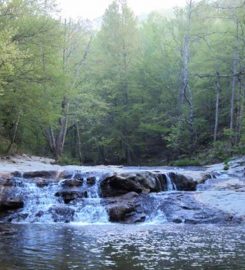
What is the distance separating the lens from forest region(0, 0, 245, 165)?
2211cm

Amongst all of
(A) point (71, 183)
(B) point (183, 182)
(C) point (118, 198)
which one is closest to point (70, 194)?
(A) point (71, 183)

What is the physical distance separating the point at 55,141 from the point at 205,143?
981 cm

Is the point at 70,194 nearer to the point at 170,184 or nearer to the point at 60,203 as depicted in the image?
the point at 60,203

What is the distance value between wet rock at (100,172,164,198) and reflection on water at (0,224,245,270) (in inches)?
140

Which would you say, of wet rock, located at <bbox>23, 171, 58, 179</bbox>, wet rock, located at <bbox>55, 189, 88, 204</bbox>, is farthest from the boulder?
wet rock, located at <bbox>23, 171, 58, 179</bbox>

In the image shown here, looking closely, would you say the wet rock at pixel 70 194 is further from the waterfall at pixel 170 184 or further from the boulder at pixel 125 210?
the waterfall at pixel 170 184

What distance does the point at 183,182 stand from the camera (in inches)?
645

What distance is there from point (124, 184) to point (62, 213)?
2.65 m

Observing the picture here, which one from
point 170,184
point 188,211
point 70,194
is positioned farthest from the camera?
point 170,184

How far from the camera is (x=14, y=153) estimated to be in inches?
938

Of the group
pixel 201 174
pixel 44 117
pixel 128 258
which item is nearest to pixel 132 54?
pixel 44 117

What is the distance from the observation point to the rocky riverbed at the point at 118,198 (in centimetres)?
1270

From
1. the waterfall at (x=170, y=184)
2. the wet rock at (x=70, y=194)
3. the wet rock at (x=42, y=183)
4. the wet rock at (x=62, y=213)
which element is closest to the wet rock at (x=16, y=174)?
the wet rock at (x=42, y=183)

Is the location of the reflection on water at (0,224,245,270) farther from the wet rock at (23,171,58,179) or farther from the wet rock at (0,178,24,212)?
the wet rock at (23,171,58,179)
